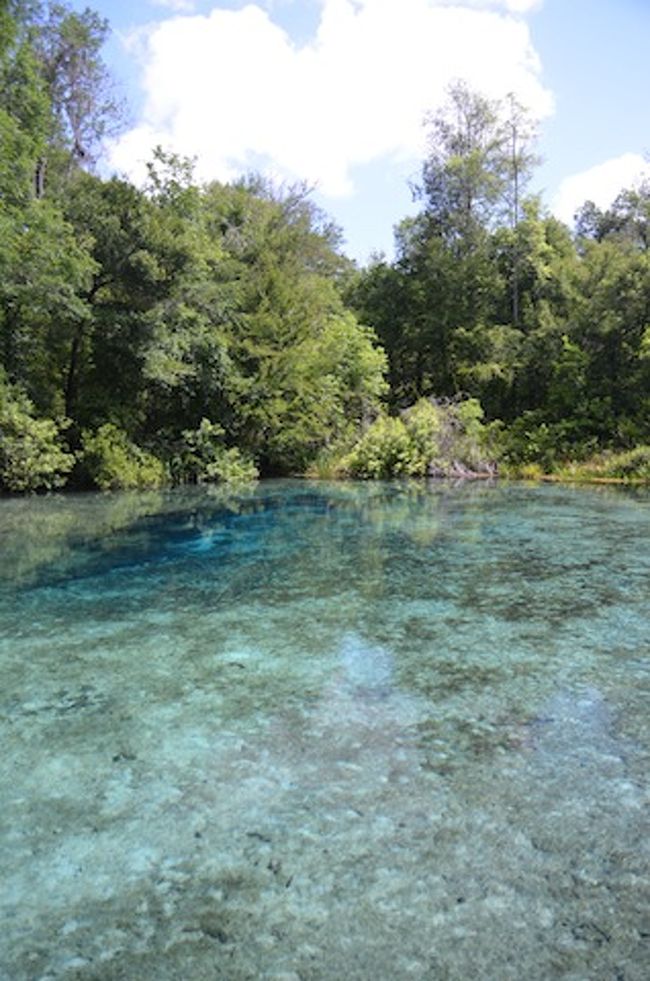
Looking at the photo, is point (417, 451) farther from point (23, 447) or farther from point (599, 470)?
point (23, 447)

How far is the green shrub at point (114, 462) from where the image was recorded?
1736 centimetres

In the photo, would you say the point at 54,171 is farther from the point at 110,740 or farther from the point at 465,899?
the point at 465,899

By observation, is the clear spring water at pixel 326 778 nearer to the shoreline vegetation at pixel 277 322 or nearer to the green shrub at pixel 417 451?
the shoreline vegetation at pixel 277 322

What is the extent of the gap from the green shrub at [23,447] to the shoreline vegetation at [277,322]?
50 millimetres

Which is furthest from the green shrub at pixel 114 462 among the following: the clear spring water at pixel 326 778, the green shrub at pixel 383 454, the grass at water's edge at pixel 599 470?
the clear spring water at pixel 326 778

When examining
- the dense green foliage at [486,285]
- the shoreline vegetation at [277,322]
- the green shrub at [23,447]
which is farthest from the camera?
the dense green foliage at [486,285]

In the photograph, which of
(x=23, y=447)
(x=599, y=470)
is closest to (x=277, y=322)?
(x=23, y=447)

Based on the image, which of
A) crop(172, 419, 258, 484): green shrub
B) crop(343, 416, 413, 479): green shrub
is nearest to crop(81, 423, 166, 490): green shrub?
crop(172, 419, 258, 484): green shrub

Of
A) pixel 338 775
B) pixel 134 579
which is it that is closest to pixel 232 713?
pixel 338 775

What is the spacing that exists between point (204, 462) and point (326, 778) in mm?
17046

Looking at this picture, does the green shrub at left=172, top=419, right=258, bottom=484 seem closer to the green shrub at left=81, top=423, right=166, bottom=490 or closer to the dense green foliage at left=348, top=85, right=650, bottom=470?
the green shrub at left=81, top=423, right=166, bottom=490

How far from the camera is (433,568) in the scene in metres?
7.53

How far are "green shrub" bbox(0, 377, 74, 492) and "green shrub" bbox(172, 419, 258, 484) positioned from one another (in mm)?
3588

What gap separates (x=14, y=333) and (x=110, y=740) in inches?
625
